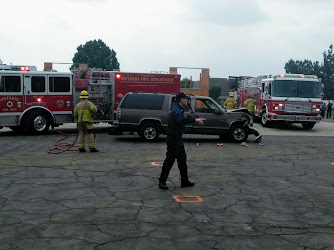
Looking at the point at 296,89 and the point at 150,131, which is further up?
the point at 296,89

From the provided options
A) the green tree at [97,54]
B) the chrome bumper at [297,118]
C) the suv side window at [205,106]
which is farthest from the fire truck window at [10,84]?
the green tree at [97,54]

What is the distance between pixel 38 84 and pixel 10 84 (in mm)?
1021

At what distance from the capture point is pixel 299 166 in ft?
30.6

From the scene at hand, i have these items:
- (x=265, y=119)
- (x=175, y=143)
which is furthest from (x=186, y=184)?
(x=265, y=119)

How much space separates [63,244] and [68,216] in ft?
3.25

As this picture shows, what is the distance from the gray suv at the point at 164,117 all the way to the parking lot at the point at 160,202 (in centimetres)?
250

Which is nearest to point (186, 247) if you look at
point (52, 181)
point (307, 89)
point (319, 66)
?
point (52, 181)

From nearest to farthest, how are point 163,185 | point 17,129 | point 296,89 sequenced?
point 163,185, point 17,129, point 296,89

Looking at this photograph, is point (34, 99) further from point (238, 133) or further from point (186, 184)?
point (186, 184)

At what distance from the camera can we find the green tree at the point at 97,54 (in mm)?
81188

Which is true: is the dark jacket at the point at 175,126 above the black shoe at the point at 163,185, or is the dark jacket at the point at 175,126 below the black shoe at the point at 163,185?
above

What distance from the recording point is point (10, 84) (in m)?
14.6

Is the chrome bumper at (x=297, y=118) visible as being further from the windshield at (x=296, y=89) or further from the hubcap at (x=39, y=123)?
the hubcap at (x=39, y=123)

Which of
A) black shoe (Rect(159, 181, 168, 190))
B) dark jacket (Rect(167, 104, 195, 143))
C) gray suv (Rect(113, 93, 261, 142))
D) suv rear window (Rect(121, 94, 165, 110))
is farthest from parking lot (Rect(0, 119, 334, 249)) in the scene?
suv rear window (Rect(121, 94, 165, 110))
